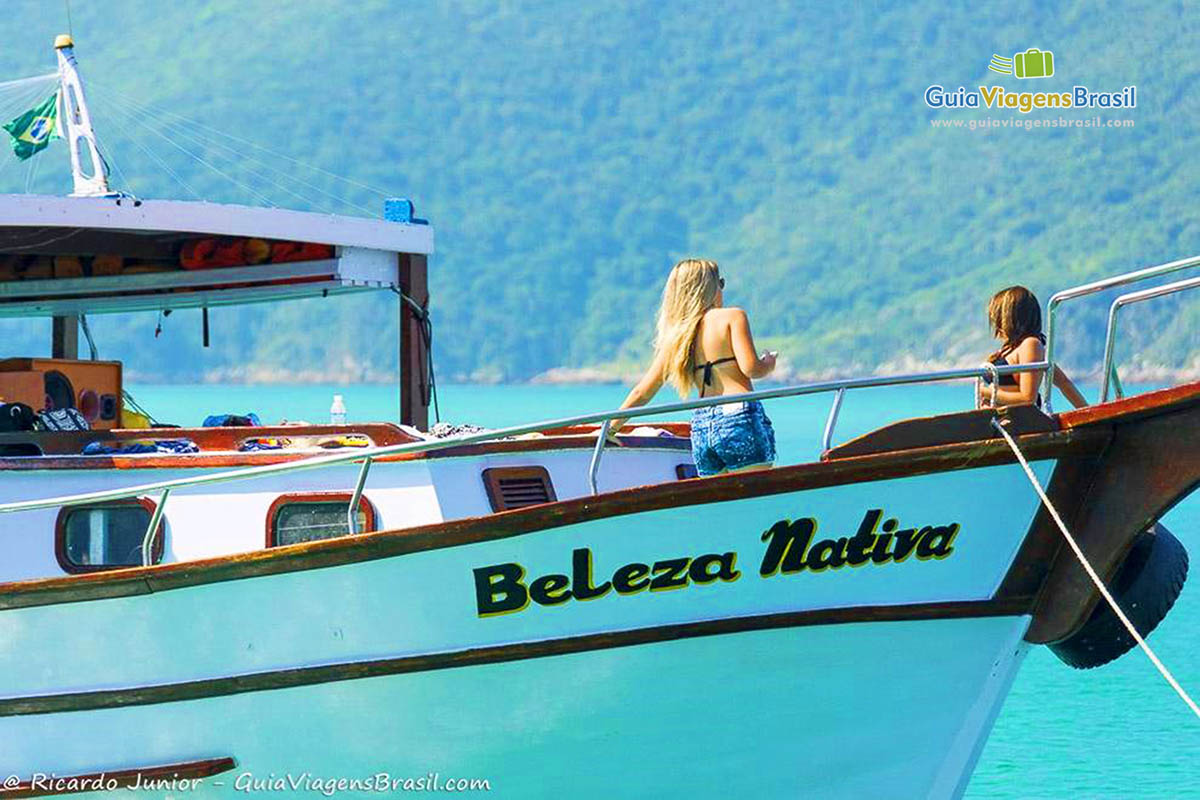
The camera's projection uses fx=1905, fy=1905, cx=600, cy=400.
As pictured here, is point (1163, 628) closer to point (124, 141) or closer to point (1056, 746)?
point (1056, 746)

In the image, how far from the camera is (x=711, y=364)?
354 inches

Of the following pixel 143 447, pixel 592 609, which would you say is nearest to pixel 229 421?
pixel 143 447

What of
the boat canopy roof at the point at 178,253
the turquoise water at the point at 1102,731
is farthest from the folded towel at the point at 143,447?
the turquoise water at the point at 1102,731

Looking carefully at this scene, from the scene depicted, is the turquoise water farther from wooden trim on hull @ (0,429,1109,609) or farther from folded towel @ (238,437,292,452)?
folded towel @ (238,437,292,452)

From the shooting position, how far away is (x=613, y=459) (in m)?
10.6

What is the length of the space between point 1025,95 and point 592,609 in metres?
162

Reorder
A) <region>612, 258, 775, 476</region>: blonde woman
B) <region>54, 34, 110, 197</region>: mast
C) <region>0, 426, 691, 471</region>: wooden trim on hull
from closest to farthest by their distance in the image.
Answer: <region>612, 258, 775, 476</region>: blonde woman → <region>0, 426, 691, 471</region>: wooden trim on hull → <region>54, 34, 110, 197</region>: mast

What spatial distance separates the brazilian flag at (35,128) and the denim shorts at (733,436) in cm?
739

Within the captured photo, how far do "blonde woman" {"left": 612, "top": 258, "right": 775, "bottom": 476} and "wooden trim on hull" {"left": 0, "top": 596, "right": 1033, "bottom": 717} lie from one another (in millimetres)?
786

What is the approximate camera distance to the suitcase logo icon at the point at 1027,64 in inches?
6324

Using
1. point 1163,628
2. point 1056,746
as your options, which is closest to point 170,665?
point 1056,746

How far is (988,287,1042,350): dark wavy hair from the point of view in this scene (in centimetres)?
924

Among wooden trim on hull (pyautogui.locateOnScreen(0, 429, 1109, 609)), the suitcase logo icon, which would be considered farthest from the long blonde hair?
the suitcase logo icon

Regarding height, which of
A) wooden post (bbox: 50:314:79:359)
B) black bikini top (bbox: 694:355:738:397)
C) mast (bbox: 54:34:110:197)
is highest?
mast (bbox: 54:34:110:197)
